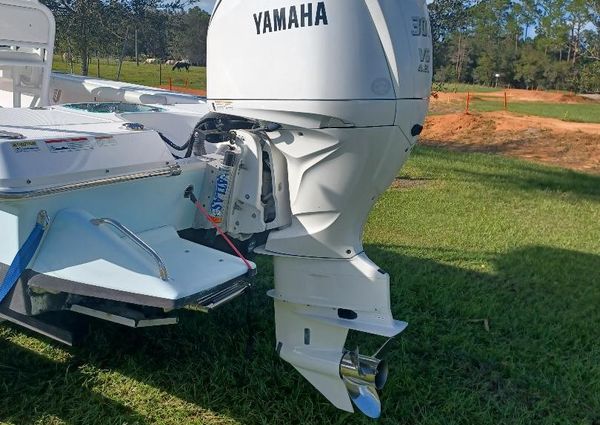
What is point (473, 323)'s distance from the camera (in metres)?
4.01

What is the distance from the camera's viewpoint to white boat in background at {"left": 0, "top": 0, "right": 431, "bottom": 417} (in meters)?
2.33

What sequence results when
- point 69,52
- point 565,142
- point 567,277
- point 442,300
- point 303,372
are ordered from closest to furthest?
point 303,372 < point 442,300 < point 567,277 < point 69,52 < point 565,142

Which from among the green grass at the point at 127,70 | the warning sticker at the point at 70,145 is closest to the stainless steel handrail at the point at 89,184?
the warning sticker at the point at 70,145

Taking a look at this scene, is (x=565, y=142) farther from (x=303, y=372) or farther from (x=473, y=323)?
(x=303, y=372)

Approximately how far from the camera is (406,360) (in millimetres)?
3445

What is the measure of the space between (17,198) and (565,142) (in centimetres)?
1493

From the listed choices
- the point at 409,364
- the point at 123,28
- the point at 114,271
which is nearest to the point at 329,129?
the point at 114,271

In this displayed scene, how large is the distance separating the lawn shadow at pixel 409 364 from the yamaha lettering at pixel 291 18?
1670mm

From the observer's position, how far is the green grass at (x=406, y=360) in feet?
9.68

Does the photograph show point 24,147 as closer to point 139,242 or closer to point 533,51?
point 139,242

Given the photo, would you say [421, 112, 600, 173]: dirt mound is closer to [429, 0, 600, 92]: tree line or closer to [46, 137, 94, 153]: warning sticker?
[46, 137, 94, 153]: warning sticker

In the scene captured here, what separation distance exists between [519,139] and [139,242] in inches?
571

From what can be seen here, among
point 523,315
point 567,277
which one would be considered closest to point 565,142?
point 567,277

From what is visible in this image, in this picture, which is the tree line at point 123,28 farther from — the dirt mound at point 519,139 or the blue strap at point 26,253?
the dirt mound at point 519,139
